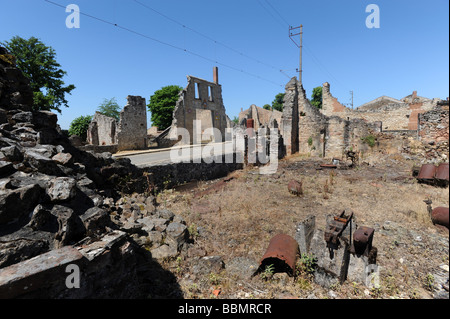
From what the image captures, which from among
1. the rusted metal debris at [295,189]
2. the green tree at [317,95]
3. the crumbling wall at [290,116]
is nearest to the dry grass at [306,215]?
the rusted metal debris at [295,189]

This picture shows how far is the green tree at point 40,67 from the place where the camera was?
19.4m

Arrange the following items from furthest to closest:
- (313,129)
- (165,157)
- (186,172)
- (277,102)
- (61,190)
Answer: (277,102), (313,129), (165,157), (186,172), (61,190)

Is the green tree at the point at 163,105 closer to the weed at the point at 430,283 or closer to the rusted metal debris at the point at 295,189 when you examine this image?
the rusted metal debris at the point at 295,189

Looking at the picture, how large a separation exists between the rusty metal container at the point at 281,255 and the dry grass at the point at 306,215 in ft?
0.82

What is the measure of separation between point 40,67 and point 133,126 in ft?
38.5

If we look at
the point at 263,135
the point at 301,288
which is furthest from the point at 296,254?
the point at 263,135

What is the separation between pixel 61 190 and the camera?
3131mm

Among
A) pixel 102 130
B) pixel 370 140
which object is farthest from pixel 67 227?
pixel 102 130

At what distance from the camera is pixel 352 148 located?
14.1m

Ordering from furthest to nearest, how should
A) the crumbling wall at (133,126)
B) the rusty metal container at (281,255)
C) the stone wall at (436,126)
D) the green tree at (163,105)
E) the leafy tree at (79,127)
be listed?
the green tree at (163,105) → the leafy tree at (79,127) → the crumbling wall at (133,126) → the rusty metal container at (281,255) → the stone wall at (436,126)

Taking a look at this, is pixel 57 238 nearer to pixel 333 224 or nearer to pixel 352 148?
pixel 333 224

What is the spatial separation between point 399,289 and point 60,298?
13.3ft

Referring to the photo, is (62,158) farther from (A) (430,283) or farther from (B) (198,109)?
(B) (198,109)

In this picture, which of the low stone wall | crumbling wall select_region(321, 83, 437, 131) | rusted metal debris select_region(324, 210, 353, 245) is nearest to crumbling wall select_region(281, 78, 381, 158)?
the low stone wall
